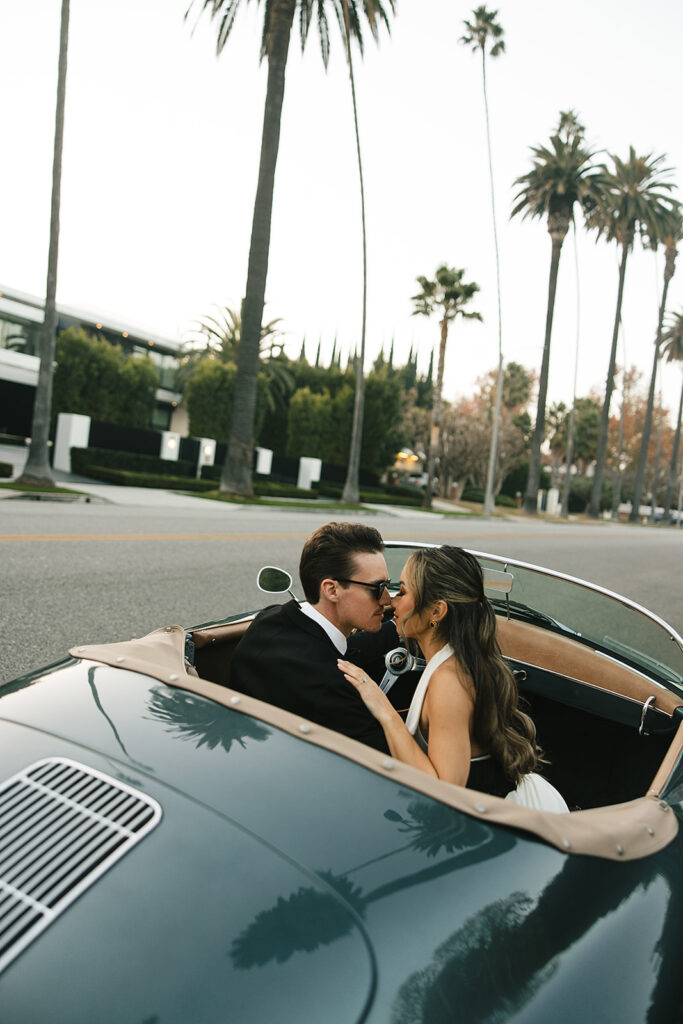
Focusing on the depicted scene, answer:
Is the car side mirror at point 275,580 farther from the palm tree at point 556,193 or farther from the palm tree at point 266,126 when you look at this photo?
the palm tree at point 556,193

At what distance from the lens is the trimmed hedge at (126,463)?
30172 mm

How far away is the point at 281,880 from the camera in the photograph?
1295 millimetres

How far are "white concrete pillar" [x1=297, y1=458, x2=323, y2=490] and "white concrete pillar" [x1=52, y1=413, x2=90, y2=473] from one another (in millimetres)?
14491

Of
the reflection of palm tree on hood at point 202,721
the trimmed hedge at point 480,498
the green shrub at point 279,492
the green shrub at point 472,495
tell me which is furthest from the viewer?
the green shrub at point 472,495

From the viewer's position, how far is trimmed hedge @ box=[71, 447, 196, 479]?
99.0 feet

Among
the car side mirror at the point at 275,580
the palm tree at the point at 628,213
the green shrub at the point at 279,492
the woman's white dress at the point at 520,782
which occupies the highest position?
the palm tree at the point at 628,213

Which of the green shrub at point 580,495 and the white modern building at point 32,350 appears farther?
the green shrub at point 580,495

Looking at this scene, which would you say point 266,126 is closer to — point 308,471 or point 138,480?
point 138,480

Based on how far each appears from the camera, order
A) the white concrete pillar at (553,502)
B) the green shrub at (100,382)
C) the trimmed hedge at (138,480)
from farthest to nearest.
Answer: the white concrete pillar at (553,502) < the green shrub at (100,382) < the trimmed hedge at (138,480)

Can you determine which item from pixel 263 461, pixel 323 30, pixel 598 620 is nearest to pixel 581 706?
→ pixel 598 620

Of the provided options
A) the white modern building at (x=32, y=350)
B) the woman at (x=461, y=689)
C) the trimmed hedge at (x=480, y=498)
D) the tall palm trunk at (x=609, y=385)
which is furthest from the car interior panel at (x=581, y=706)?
the trimmed hedge at (x=480, y=498)

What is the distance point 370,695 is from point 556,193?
163 ft

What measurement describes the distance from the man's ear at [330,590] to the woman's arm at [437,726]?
0.92 feet

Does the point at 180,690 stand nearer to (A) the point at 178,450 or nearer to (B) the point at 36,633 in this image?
(B) the point at 36,633
